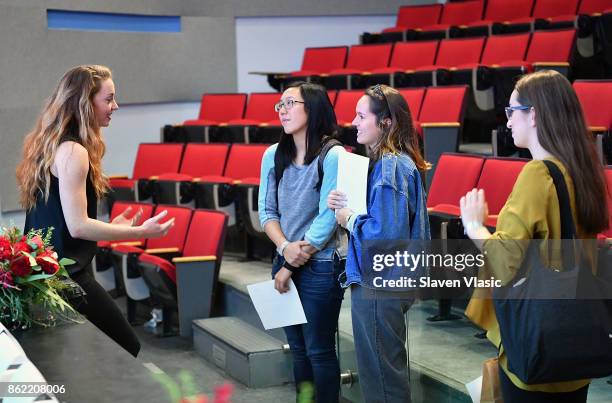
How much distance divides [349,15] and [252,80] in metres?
0.64

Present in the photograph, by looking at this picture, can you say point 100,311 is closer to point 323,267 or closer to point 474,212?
point 323,267

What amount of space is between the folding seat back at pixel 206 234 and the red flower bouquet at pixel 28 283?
107cm

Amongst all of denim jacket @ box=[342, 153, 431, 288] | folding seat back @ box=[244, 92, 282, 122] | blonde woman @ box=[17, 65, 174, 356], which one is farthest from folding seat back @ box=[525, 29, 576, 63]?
blonde woman @ box=[17, 65, 174, 356]

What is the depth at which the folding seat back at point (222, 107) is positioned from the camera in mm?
3285

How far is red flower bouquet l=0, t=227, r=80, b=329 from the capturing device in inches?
37.4

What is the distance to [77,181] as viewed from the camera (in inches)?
44.4

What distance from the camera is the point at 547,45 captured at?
268 cm

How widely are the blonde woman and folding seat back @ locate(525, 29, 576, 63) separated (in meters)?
1.84

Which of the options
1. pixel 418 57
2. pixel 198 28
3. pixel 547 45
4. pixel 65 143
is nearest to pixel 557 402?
pixel 65 143

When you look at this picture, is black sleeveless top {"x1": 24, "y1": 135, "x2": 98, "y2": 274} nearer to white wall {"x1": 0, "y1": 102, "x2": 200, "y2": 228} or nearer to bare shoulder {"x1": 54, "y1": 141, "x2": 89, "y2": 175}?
bare shoulder {"x1": 54, "y1": 141, "x2": 89, "y2": 175}

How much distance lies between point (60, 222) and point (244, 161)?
1.39 m

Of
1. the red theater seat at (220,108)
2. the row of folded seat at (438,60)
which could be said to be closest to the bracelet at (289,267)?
the row of folded seat at (438,60)

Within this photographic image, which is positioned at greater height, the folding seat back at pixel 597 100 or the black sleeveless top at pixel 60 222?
the folding seat back at pixel 597 100

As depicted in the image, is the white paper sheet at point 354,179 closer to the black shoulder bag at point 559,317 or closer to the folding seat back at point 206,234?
the black shoulder bag at point 559,317
